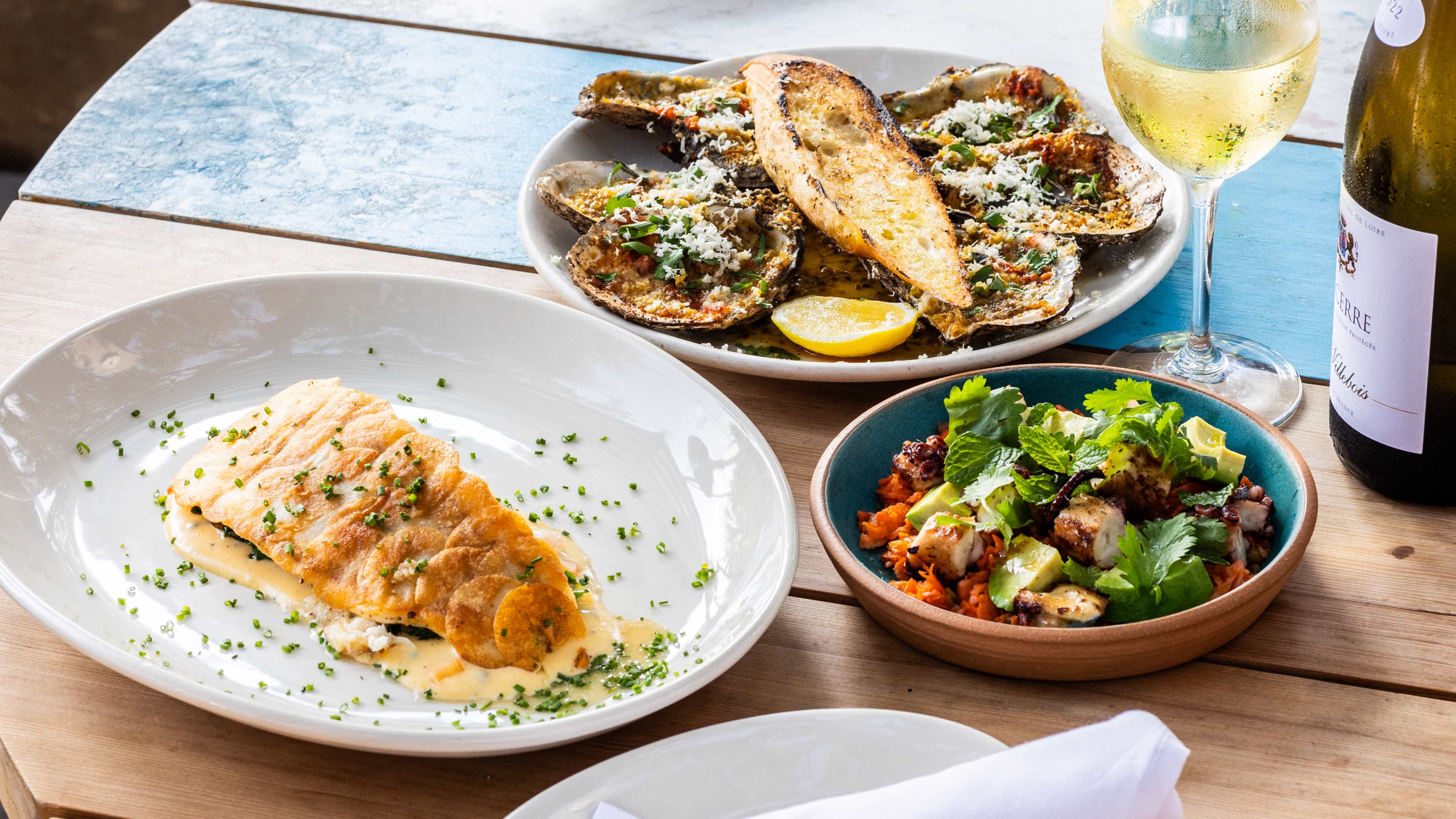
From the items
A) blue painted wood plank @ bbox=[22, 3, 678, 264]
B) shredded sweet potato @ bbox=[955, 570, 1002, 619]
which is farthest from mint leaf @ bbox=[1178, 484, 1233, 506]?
blue painted wood plank @ bbox=[22, 3, 678, 264]

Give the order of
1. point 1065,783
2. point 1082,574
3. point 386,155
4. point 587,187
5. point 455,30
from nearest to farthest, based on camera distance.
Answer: point 1065,783 < point 1082,574 < point 587,187 < point 386,155 < point 455,30

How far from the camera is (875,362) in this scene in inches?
63.4

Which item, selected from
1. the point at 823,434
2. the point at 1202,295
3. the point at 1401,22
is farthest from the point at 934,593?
the point at 1401,22

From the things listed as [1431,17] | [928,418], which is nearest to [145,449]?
[928,418]

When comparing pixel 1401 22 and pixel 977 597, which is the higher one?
pixel 1401 22

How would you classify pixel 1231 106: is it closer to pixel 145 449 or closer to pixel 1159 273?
pixel 1159 273

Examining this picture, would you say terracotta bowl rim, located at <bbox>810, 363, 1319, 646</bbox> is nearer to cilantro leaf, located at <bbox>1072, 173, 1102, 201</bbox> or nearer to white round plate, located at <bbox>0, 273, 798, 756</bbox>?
white round plate, located at <bbox>0, 273, 798, 756</bbox>

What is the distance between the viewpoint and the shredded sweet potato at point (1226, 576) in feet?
3.80

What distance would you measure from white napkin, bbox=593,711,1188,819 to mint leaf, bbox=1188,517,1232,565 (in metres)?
0.33

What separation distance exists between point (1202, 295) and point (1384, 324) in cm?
34

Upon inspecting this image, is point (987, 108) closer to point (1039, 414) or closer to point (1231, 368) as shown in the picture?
point (1231, 368)

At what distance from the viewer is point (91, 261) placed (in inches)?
77.1

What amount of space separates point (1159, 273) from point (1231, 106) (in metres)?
0.36

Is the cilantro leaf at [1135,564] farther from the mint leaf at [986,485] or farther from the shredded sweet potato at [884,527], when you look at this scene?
the shredded sweet potato at [884,527]
